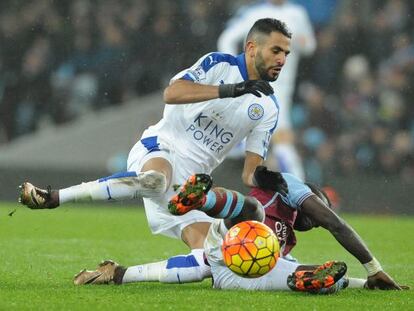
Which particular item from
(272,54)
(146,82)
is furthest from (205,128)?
(146,82)

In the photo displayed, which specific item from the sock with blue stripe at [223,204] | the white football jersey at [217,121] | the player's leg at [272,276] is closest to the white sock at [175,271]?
the player's leg at [272,276]

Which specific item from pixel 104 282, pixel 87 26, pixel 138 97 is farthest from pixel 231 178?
pixel 104 282

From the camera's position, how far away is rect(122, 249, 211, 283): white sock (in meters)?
7.11

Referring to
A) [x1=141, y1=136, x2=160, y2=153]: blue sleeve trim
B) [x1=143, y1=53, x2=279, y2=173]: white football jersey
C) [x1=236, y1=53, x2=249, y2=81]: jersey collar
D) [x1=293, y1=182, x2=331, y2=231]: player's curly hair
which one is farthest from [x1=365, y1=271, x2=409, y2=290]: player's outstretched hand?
[x1=141, y1=136, x2=160, y2=153]: blue sleeve trim

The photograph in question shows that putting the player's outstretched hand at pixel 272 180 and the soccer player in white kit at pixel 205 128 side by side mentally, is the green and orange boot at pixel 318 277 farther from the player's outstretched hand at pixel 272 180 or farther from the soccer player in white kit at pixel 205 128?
the soccer player in white kit at pixel 205 128

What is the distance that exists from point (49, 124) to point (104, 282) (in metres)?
11.1

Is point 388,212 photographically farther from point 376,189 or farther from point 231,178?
point 231,178

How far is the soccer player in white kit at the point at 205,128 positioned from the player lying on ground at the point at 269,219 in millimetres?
202

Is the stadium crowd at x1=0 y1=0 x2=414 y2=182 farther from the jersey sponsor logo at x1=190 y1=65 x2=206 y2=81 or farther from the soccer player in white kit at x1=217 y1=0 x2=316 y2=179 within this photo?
the jersey sponsor logo at x1=190 y1=65 x2=206 y2=81

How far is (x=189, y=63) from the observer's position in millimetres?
17391

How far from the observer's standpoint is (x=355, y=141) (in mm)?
16312

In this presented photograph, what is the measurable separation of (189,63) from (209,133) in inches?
382

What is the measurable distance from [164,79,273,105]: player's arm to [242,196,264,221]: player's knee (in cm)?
65

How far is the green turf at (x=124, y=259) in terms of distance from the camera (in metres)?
6.15
